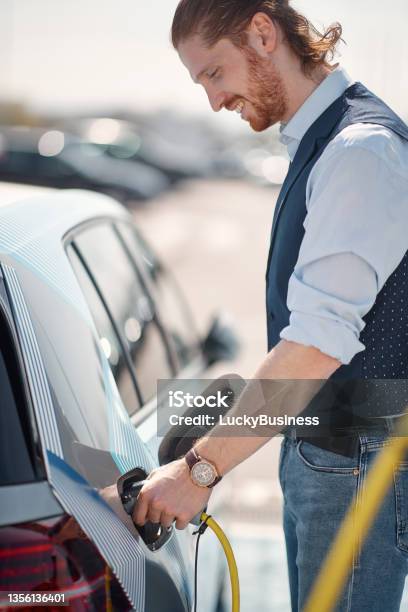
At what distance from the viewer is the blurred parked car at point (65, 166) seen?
2277 centimetres

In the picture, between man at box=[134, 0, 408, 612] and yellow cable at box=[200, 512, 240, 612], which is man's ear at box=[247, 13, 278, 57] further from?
yellow cable at box=[200, 512, 240, 612]

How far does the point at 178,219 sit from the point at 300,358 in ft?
71.3

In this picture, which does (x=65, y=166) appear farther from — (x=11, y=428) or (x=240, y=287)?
(x=11, y=428)

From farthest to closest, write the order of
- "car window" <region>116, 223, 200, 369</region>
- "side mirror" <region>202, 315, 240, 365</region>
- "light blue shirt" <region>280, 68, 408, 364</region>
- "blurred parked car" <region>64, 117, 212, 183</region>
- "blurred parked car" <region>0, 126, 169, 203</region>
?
"blurred parked car" <region>64, 117, 212, 183</region> < "blurred parked car" <region>0, 126, 169, 203</region> < "side mirror" <region>202, 315, 240, 365</region> < "car window" <region>116, 223, 200, 369</region> < "light blue shirt" <region>280, 68, 408, 364</region>

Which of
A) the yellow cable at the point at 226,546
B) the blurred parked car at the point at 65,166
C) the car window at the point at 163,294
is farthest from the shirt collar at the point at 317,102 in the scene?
the blurred parked car at the point at 65,166

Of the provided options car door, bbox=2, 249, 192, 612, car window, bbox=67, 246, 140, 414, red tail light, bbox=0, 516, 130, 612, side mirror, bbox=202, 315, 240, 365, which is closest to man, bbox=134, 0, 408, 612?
car door, bbox=2, 249, 192, 612

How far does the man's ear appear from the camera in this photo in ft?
6.55

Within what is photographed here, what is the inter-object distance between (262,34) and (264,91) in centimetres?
12

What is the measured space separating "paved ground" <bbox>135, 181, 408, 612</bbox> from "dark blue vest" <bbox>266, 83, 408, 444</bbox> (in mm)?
1348

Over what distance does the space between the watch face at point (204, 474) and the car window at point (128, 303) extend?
3.24ft

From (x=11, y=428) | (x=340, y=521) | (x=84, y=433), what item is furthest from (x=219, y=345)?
(x=11, y=428)

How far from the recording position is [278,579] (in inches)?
155

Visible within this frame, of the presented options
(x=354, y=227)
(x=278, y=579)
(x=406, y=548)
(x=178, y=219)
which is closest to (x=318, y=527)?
(x=406, y=548)

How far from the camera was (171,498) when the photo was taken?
1.84 metres
